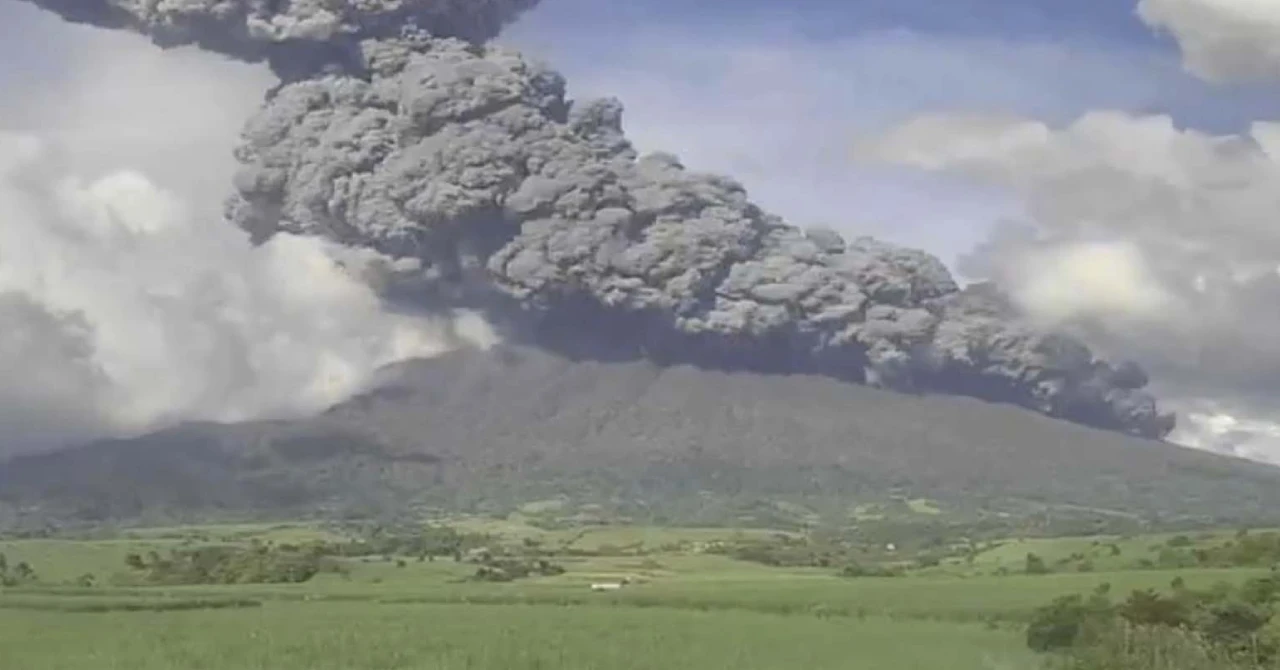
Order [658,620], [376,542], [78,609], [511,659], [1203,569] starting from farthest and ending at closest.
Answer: [376,542] → [1203,569] → [78,609] → [658,620] → [511,659]

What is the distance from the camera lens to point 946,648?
50.0 metres

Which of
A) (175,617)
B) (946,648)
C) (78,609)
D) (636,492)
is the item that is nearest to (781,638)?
(946,648)

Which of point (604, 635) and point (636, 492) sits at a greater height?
point (636, 492)

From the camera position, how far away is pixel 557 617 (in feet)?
191

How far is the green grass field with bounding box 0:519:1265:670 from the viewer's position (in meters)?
44.8

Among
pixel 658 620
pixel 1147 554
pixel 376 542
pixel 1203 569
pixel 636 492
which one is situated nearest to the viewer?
pixel 658 620

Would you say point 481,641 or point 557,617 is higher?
point 557,617

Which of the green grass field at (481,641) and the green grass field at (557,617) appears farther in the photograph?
the green grass field at (557,617)

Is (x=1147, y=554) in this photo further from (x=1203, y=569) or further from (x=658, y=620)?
(x=658, y=620)

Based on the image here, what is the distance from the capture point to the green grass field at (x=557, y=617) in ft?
147

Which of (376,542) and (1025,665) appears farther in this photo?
(376,542)

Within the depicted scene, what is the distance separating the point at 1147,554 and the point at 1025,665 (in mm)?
42925

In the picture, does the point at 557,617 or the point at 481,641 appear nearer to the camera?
the point at 481,641

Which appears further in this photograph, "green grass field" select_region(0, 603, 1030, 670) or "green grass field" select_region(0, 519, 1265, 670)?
"green grass field" select_region(0, 519, 1265, 670)
